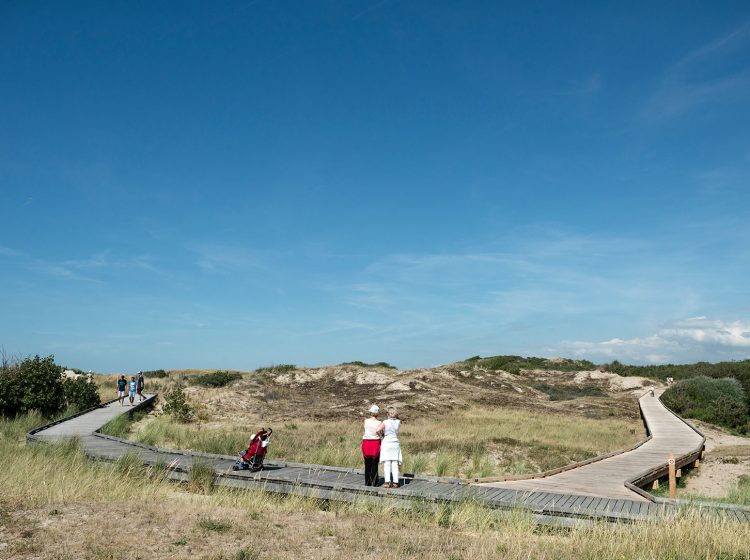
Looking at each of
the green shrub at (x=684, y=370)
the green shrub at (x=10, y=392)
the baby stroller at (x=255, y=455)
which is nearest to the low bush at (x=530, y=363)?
the green shrub at (x=684, y=370)

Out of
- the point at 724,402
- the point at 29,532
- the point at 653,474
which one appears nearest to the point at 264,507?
the point at 29,532

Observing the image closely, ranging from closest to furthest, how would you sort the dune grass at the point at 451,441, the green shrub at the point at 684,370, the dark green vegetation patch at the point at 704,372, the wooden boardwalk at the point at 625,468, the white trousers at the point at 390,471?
the white trousers at the point at 390,471, the wooden boardwalk at the point at 625,468, the dune grass at the point at 451,441, the dark green vegetation patch at the point at 704,372, the green shrub at the point at 684,370

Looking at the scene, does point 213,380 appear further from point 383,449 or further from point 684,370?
point 684,370

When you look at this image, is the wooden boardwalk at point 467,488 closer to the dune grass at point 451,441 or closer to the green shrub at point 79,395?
the dune grass at point 451,441

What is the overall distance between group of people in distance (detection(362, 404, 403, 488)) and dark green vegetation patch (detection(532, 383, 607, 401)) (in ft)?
142

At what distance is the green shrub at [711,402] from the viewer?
35.0 m

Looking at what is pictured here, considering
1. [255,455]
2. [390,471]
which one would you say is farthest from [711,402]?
[255,455]

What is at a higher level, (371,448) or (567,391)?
(567,391)

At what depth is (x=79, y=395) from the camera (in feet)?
102

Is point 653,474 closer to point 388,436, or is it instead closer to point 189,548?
point 388,436

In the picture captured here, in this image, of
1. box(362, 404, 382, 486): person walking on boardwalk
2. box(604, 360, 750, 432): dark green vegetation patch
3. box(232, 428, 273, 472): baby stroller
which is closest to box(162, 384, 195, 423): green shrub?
box(232, 428, 273, 472): baby stroller

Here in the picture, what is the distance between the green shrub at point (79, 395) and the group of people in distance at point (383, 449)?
74.3 feet

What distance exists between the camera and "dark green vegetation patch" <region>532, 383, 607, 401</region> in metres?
53.5

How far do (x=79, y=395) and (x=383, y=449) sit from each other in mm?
25002
